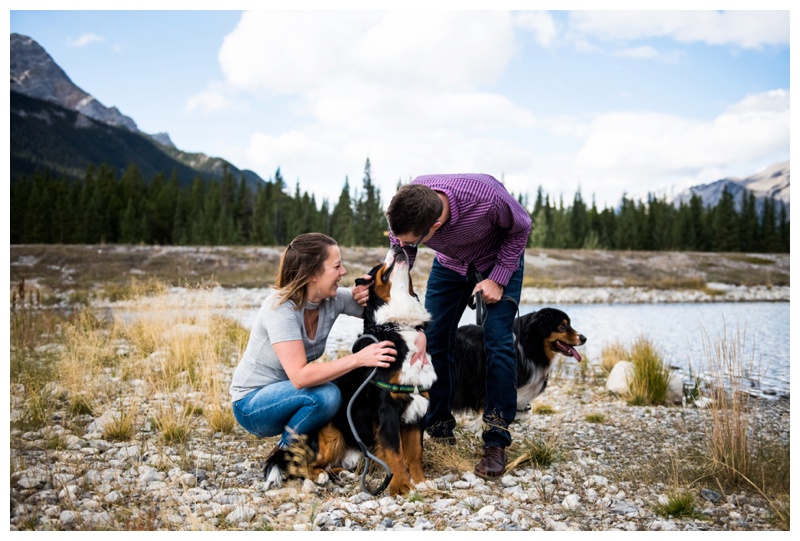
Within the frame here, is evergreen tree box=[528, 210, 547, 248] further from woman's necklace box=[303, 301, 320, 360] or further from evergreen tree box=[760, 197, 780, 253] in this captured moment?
woman's necklace box=[303, 301, 320, 360]

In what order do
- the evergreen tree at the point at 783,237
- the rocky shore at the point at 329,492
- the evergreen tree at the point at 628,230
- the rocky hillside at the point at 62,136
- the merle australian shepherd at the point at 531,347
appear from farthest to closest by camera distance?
the rocky hillside at the point at 62,136, the evergreen tree at the point at 628,230, the evergreen tree at the point at 783,237, the merle australian shepherd at the point at 531,347, the rocky shore at the point at 329,492

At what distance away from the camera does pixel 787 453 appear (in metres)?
3.18

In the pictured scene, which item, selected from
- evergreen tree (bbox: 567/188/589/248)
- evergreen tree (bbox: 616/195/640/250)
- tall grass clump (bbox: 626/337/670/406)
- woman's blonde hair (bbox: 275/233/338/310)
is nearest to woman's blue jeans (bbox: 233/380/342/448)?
woman's blonde hair (bbox: 275/233/338/310)

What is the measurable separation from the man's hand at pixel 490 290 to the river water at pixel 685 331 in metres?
2.16

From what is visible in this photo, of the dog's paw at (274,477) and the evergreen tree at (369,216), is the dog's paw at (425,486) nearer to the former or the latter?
the dog's paw at (274,477)

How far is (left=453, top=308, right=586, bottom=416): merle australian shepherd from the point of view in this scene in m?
4.60

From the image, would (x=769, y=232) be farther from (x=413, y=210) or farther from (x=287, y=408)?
(x=287, y=408)

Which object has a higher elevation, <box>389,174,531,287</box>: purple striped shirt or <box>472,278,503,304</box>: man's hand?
<box>389,174,531,287</box>: purple striped shirt

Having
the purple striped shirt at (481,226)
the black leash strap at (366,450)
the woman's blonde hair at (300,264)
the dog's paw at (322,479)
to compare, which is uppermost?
the purple striped shirt at (481,226)

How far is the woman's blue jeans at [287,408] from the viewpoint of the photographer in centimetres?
318

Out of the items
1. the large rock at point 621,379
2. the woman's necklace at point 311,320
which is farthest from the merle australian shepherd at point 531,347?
the woman's necklace at point 311,320

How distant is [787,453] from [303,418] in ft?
8.93
